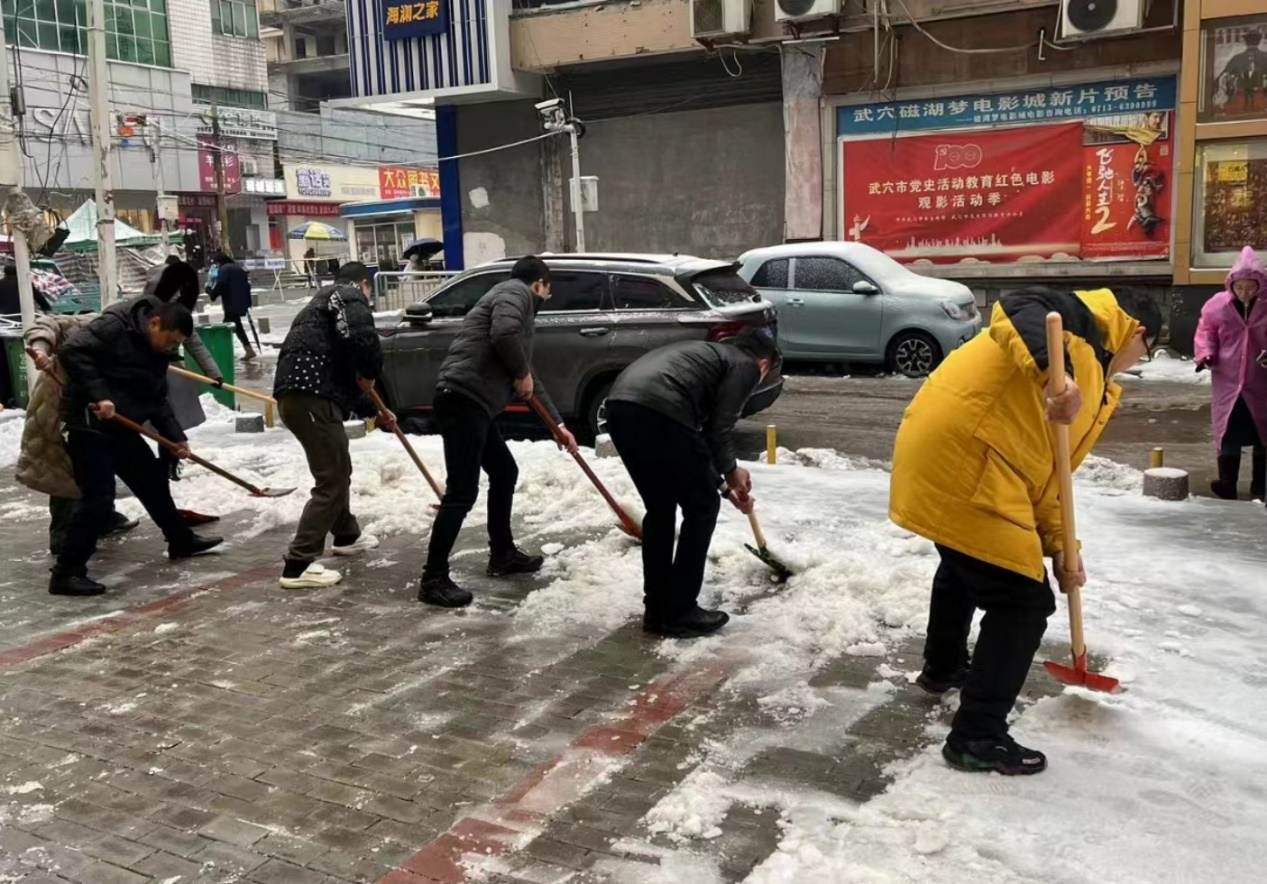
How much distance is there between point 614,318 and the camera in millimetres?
9422

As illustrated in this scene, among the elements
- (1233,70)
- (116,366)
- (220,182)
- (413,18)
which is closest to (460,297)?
(116,366)

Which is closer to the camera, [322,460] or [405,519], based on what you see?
[322,460]

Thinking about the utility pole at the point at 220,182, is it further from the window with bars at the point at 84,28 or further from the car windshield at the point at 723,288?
the car windshield at the point at 723,288

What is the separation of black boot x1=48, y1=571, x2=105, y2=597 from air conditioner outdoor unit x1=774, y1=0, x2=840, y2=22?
530 inches

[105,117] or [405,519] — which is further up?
[105,117]

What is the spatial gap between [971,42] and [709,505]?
13.5 meters

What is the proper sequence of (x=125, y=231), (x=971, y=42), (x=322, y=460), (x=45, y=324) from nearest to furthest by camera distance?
(x=322, y=460) < (x=45, y=324) < (x=971, y=42) < (x=125, y=231)

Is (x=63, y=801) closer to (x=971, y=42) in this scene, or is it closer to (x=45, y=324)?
(x=45, y=324)

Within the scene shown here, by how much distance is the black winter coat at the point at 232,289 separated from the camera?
1664 centimetres

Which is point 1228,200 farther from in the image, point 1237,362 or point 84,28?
point 84,28

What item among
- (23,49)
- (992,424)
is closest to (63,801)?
(992,424)

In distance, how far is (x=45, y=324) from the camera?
639cm

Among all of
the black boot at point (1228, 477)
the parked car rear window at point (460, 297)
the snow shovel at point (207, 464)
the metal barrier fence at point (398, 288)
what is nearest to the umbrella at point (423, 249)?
the metal barrier fence at point (398, 288)

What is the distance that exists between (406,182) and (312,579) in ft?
184
